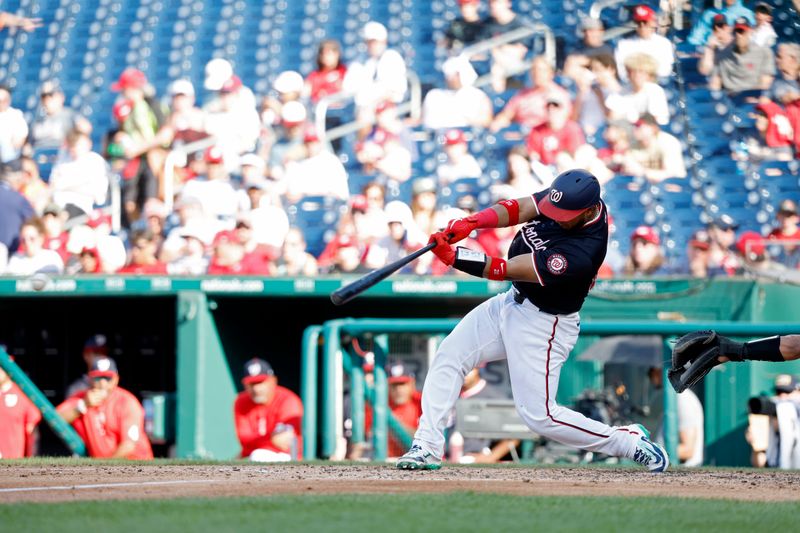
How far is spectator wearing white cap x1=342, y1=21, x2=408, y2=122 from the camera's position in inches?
478

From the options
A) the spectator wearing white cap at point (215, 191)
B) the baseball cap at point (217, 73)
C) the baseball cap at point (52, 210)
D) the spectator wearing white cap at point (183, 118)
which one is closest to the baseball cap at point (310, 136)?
the spectator wearing white cap at point (215, 191)

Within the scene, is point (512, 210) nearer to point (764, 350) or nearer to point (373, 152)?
point (764, 350)

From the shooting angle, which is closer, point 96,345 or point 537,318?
point 537,318

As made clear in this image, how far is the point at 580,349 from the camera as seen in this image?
9.24 metres

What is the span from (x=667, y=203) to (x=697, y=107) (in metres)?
1.54

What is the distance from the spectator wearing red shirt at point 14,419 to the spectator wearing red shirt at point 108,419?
0.28 m

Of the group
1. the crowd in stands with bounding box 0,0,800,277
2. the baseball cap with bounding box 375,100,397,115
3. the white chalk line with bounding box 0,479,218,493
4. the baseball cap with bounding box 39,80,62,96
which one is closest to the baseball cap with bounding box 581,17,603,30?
the crowd in stands with bounding box 0,0,800,277

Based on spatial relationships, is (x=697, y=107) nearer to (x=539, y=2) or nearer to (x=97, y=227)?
(x=539, y=2)

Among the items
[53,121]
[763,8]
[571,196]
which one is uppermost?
[763,8]

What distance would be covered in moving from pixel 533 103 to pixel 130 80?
397 centimetres

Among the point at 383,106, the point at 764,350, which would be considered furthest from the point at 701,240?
the point at 764,350

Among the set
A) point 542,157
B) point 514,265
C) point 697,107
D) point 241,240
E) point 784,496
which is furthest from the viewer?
point 697,107

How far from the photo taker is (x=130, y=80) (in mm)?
12602

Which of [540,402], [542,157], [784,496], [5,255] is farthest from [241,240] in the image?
[784,496]
